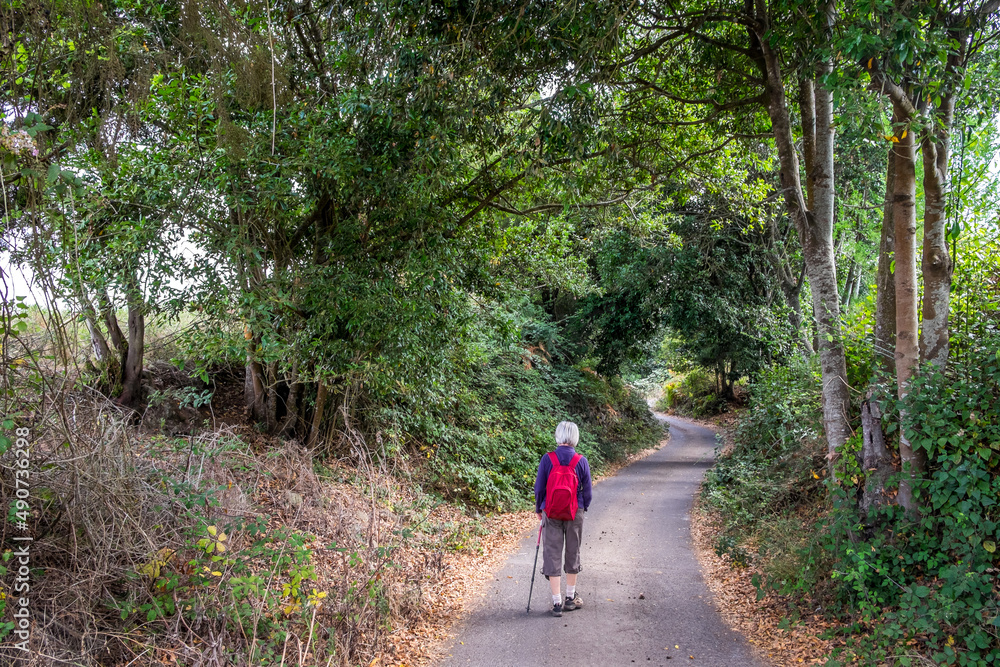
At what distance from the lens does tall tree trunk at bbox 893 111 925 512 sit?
5.26m

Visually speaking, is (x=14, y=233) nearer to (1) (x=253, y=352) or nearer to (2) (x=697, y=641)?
(1) (x=253, y=352)

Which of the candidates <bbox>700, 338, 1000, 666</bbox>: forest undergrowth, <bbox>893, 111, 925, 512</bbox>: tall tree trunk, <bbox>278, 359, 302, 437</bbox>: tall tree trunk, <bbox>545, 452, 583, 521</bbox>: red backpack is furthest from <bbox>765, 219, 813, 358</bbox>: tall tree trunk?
<bbox>278, 359, 302, 437</bbox>: tall tree trunk

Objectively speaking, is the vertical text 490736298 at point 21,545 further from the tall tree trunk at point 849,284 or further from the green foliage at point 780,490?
the tall tree trunk at point 849,284

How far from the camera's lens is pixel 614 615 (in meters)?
5.77

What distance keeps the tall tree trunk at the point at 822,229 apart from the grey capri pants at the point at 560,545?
2.75 meters

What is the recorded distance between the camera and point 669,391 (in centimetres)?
→ 4084

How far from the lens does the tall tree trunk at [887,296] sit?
225 inches

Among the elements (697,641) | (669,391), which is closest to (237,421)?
(697,641)

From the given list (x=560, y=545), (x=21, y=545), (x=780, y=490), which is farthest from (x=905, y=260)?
(x=21, y=545)

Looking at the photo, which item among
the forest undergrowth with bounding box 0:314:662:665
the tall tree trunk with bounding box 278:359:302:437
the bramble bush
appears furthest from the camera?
the tall tree trunk with bounding box 278:359:302:437

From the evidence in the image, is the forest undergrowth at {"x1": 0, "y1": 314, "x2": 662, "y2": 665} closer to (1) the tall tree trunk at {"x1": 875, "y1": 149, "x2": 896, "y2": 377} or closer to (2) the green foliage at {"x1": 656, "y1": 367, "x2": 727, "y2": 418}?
(1) the tall tree trunk at {"x1": 875, "y1": 149, "x2": 896, "y2": 377}

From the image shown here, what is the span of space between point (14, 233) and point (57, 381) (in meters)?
1.15

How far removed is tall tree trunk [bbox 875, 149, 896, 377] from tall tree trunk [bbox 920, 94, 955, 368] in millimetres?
377

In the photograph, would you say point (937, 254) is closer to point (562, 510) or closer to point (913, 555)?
point (913, 555)
